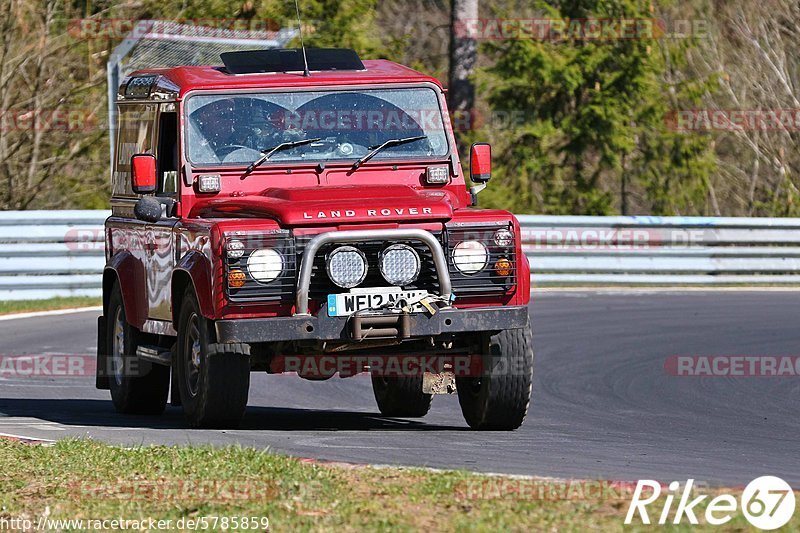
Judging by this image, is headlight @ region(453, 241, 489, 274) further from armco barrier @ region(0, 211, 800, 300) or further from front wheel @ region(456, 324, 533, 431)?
armco barrier @ region(0, 211, 800, 300)

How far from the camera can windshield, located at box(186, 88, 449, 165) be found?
9.87 metres

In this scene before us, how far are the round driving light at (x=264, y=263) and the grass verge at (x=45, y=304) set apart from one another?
32.8ft

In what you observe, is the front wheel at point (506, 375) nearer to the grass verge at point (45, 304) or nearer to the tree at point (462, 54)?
the grass verge at point (45, 304)

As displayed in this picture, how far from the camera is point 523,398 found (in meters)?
9.27

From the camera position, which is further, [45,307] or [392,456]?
[45,307]

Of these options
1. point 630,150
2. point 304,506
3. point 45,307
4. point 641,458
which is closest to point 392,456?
point 641,458

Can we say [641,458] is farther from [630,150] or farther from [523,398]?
[630,150]

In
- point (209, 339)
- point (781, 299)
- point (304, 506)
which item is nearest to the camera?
point (304, 506)

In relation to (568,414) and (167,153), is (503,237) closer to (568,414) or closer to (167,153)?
(568,414)

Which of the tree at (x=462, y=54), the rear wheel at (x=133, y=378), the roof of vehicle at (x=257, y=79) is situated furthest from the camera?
the tree at (x=462, y=54)

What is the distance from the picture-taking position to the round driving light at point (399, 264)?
8758 mm

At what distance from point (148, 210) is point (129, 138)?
163 centimetres

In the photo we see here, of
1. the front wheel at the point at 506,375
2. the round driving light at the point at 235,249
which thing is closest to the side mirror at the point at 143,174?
the round driving light at the point at 235,249

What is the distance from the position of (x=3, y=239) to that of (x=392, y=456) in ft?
38.4
